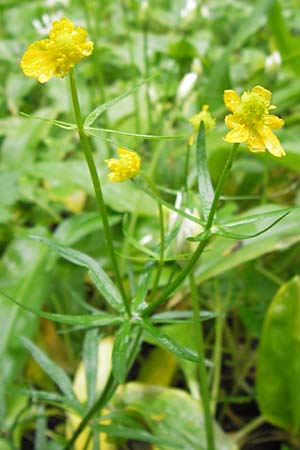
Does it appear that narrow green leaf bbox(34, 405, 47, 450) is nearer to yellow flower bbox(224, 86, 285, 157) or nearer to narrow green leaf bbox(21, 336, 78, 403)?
narrow green leaf bbox(21, 336, 78, 403)

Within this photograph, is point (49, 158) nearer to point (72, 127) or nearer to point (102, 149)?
point (102, 149)

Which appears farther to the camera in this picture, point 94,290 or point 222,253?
point 94,290

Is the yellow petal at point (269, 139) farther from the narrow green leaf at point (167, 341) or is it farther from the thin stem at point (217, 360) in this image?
the thin stem at point (217, 360)

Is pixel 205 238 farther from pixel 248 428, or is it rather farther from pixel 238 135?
pixel 248 428

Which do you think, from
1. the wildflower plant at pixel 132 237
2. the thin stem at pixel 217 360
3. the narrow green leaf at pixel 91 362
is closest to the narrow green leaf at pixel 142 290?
the wildflower plant at pixel 132 237

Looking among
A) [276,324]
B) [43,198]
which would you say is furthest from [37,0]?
[276,324]

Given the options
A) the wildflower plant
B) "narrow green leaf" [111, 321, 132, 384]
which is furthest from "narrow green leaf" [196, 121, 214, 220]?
"narrow green leaf" [111, 321, 132, 384]

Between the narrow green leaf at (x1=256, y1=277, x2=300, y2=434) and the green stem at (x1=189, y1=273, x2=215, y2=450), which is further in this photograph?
the narrow green leaf at (x1=256, y1=277, x2=300, y2=434)
